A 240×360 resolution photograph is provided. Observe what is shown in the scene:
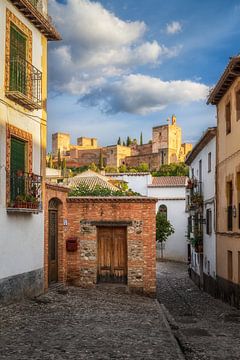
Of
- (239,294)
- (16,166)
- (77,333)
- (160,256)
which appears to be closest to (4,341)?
(77,333)

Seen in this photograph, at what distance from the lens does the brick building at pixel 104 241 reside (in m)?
17.2

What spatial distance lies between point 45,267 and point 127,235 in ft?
10.7

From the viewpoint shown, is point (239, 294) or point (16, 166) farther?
point (239, 294)

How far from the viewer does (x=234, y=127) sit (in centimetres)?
1817

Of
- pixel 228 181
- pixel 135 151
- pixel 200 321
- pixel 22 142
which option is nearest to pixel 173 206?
pixel 228 181

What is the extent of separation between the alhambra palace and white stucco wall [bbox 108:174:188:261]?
141ft

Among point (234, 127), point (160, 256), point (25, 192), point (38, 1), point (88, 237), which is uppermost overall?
point (38, 1)

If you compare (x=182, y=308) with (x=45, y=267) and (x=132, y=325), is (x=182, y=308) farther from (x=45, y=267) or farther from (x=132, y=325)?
(x=132, y=325)

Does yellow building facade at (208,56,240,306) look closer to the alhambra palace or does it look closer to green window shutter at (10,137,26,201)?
green window shutter at (10,137,26,201)

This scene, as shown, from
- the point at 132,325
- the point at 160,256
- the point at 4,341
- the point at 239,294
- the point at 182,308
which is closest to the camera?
the point at 4,341

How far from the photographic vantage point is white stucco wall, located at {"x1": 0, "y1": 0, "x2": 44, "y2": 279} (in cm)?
1255

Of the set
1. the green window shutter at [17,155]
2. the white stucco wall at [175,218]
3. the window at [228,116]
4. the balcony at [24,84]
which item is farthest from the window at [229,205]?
the white stucco wall at [175,218]

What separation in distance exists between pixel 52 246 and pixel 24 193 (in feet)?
11.9

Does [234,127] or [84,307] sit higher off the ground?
[234,127]
